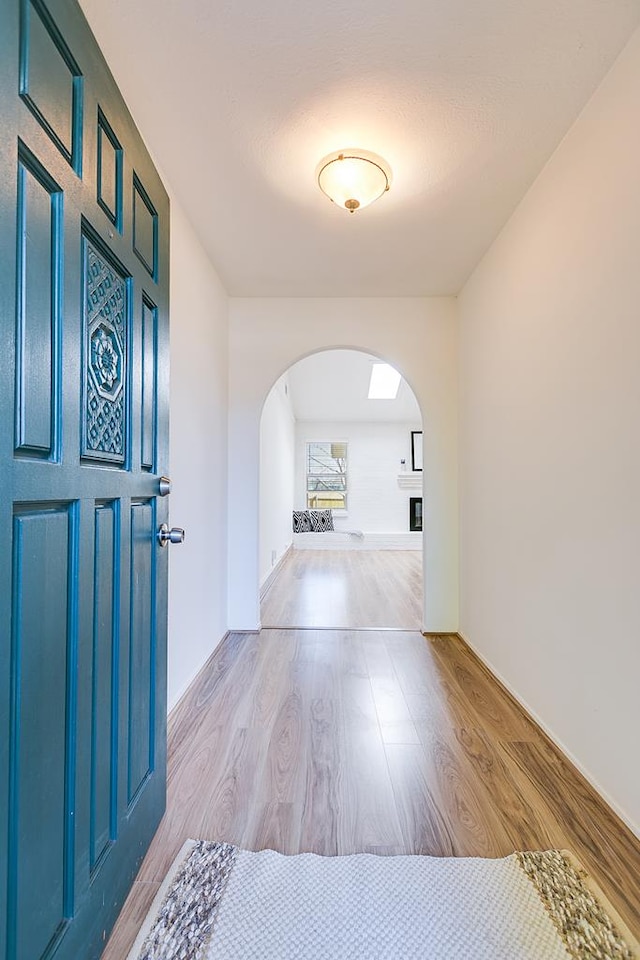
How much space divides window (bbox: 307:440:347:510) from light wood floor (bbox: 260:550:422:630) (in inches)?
65.3

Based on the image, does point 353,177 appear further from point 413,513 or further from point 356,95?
point 413,513

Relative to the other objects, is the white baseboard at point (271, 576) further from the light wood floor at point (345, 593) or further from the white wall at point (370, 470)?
the white wall at point (370, 470)

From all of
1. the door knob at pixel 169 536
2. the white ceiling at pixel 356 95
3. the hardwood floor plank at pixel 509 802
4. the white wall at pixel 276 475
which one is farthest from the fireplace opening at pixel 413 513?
the door knob at pixel 169 536

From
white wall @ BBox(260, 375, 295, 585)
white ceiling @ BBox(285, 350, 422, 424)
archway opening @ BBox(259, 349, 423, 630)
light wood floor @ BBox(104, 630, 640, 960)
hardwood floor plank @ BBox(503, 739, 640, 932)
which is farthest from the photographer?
white ceiling @ BBox(285, 350, 422, 424)

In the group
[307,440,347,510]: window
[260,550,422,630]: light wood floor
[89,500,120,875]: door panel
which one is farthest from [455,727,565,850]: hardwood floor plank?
[307,440,347,510]: window

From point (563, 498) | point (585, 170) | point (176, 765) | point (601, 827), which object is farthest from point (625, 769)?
point (585, 170)

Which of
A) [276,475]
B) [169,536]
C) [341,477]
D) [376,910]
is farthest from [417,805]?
[341,477]

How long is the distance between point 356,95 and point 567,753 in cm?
246

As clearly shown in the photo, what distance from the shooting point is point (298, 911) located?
106cm

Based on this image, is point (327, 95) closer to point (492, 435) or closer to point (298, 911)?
point (492, 435)

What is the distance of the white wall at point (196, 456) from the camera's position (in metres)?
2.11

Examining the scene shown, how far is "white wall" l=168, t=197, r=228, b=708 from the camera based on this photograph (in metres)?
2.11

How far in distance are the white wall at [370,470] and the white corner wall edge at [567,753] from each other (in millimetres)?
5827

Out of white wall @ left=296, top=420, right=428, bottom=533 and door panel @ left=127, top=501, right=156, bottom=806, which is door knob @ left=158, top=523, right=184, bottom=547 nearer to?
door panel @ left=127, top=501, right=156, bottom=806
